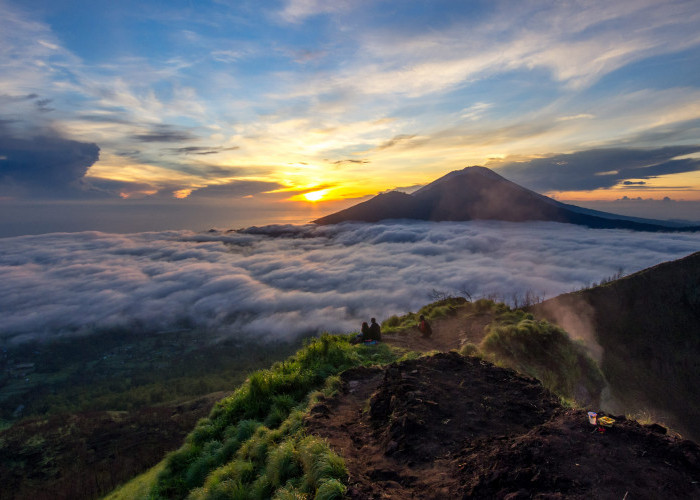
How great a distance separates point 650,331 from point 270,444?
3976 cm

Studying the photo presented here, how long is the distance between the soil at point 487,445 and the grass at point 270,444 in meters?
0.63

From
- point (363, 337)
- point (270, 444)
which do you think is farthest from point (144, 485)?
point (363, 337)

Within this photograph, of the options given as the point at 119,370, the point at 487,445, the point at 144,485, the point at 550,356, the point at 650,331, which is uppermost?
the point at 487,445

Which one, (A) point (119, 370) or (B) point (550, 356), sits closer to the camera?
(B) point (550, 356)

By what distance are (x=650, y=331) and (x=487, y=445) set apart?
38099mm

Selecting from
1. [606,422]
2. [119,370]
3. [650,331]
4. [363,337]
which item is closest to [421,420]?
[606,422]

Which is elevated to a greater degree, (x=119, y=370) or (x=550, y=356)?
(x=550, y=356)

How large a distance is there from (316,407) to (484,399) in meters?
4.17

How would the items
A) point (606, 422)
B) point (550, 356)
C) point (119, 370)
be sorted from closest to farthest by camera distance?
point (606, 422)
point (550, 356)
point (119, 370)

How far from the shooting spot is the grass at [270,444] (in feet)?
19.8

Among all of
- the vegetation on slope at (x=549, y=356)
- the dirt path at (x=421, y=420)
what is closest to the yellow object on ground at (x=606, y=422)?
the dirt path at (x=421, y=420)

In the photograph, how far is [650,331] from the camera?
3297 cm

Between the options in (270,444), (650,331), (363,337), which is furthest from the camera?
(650,331)

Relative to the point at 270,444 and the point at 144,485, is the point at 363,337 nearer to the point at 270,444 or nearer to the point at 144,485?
the point at 270,444
